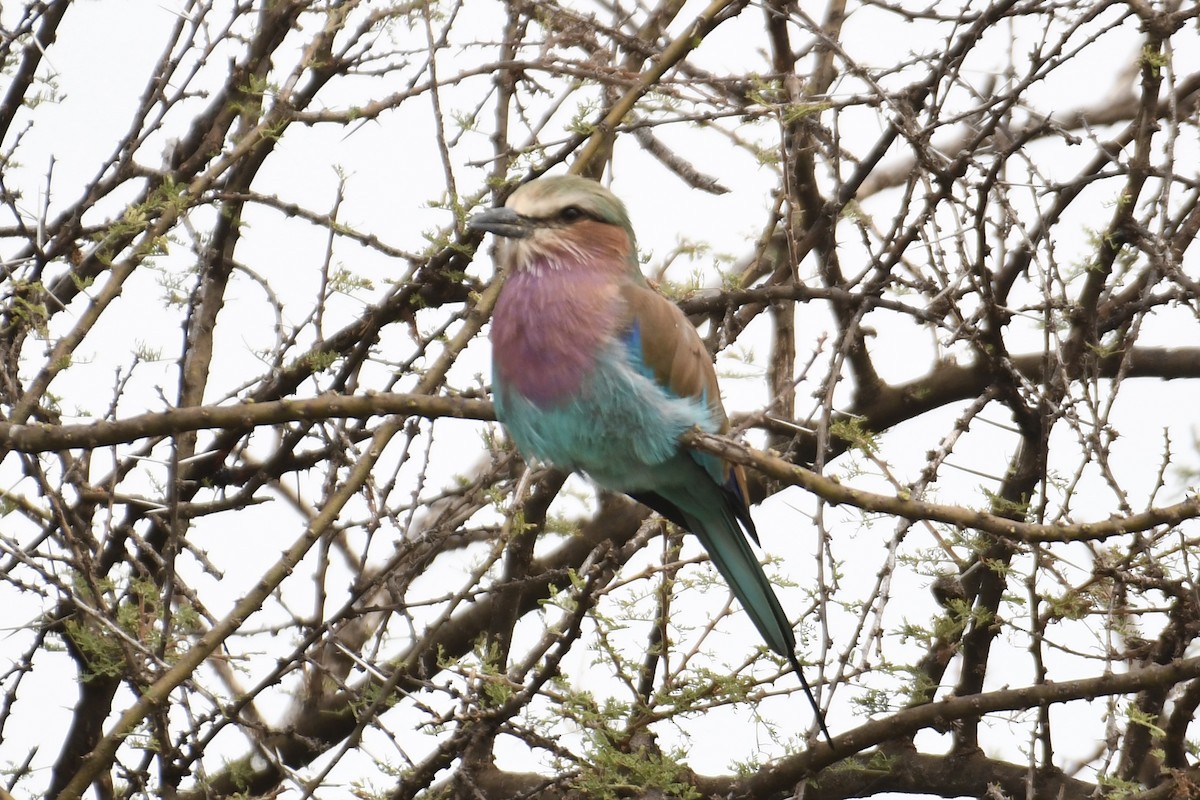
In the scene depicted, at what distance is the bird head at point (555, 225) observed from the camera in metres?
3.98

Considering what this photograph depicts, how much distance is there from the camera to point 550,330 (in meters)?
3.84

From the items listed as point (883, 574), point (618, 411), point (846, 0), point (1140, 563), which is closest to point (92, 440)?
point (618, 411)

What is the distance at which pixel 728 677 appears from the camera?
12.8 ft

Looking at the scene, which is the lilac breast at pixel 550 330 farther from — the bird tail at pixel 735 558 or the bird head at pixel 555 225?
the bird tail at pixel 735 558

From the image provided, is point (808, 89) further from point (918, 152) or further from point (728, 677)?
point (728, 677)

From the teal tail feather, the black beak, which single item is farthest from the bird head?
the teal tail feather

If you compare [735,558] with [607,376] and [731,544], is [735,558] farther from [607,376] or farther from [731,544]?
[607,376]

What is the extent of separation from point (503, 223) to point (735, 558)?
3.95ft

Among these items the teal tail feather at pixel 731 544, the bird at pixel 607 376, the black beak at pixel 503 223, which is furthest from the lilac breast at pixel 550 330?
the teal tail feather at pixel 731 544

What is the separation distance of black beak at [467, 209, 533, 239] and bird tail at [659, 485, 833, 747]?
88 cm

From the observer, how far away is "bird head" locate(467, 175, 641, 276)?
3980 millimetres

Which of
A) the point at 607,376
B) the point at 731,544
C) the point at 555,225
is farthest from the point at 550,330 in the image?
the point at 731,544

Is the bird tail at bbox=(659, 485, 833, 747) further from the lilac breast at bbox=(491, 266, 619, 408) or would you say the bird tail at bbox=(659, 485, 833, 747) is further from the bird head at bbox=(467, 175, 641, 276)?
the bird head at bbox=(467, 175, 641, 276)

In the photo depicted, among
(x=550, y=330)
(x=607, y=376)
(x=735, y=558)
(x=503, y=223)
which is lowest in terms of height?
(x=735, y=558)
